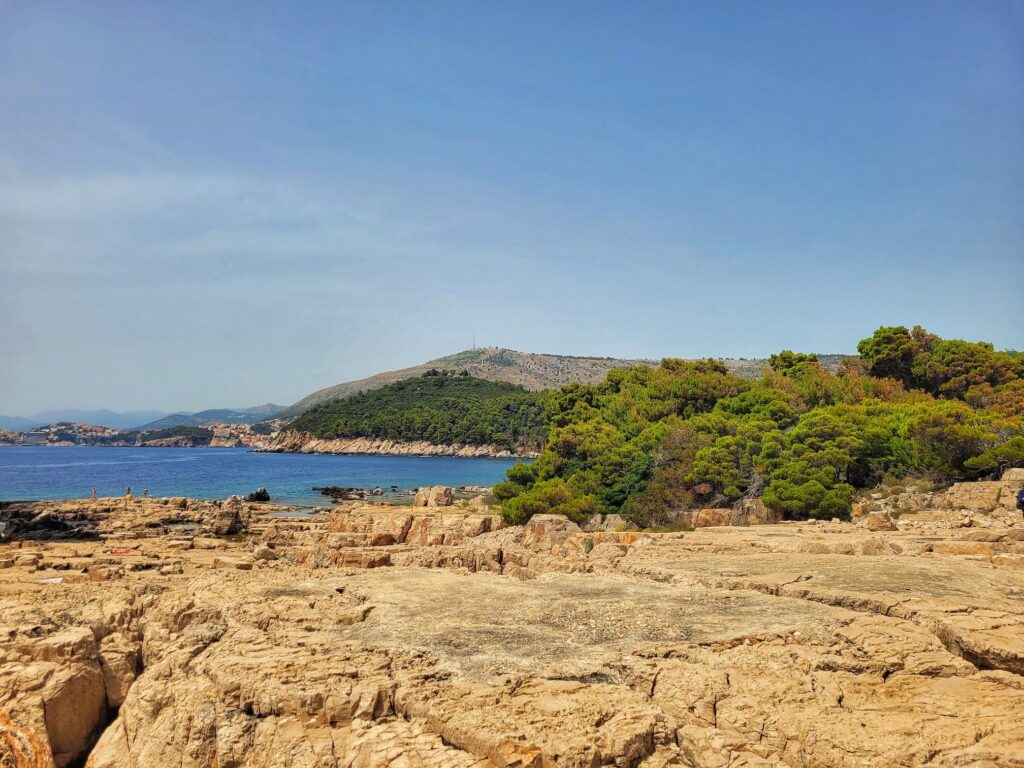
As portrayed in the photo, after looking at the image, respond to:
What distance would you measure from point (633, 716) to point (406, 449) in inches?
5155

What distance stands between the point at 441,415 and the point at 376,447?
15.0 m

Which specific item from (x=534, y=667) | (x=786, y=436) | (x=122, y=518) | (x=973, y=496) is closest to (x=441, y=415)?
(x=122, y=518)

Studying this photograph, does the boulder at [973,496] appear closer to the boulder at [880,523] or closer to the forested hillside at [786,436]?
the forested hillside at [786,436]

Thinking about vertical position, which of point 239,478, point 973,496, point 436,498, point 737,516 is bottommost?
point 239,478

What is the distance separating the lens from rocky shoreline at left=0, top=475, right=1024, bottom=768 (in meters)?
6.69

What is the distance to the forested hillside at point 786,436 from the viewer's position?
30.0 meters

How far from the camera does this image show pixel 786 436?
109 feet

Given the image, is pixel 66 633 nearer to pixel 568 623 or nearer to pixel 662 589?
pixel 568 623


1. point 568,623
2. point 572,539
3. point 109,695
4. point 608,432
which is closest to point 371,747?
point 568,623

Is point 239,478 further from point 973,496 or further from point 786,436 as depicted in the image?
point 973,496

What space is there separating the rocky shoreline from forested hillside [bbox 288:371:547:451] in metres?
108

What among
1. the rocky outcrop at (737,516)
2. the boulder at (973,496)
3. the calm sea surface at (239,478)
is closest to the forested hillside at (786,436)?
the rocky outcrop at (737,516)

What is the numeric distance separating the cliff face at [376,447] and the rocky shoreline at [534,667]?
109m

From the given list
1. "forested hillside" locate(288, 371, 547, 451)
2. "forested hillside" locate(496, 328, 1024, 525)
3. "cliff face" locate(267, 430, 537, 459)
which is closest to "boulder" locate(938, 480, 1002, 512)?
"forested hillside" locate(496, 328, 1024, 525)
